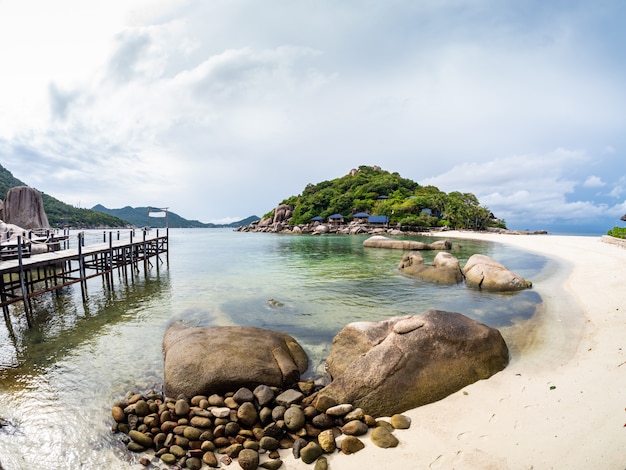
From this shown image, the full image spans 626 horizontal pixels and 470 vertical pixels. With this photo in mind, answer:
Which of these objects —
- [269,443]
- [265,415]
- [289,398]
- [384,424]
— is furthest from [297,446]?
[384,424]

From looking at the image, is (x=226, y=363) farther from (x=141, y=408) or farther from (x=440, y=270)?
(x=440, y=270)

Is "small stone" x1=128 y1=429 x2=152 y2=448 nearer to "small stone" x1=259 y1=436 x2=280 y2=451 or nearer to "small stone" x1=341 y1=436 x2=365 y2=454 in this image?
"small stone" x1=259 y1=436 x2=280 y2=451

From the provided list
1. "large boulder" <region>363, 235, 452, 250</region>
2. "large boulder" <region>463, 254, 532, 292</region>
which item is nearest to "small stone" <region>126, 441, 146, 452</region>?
"large boulder" <region>463, 254, 532, 292</region>

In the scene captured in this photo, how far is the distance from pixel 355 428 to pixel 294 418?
88cm

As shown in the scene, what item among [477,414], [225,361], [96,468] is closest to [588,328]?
[477,414]

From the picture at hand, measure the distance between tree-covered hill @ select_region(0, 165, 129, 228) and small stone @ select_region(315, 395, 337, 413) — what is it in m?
96.9

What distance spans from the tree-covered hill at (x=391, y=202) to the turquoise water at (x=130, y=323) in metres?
55.2

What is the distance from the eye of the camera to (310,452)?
152 inches

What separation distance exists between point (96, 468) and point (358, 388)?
3767mm

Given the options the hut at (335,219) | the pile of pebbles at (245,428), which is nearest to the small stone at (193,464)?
the pile of pebbles at (245,428)

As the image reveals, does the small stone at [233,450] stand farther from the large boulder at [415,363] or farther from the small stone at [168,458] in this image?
the large boulder at [415,363]

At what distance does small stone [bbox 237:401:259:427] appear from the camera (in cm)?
450

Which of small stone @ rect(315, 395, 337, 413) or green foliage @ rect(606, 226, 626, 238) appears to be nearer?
small stone @ rect(315, 395, 337, 413)

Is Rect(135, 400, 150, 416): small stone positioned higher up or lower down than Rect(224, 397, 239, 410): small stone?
lower down
